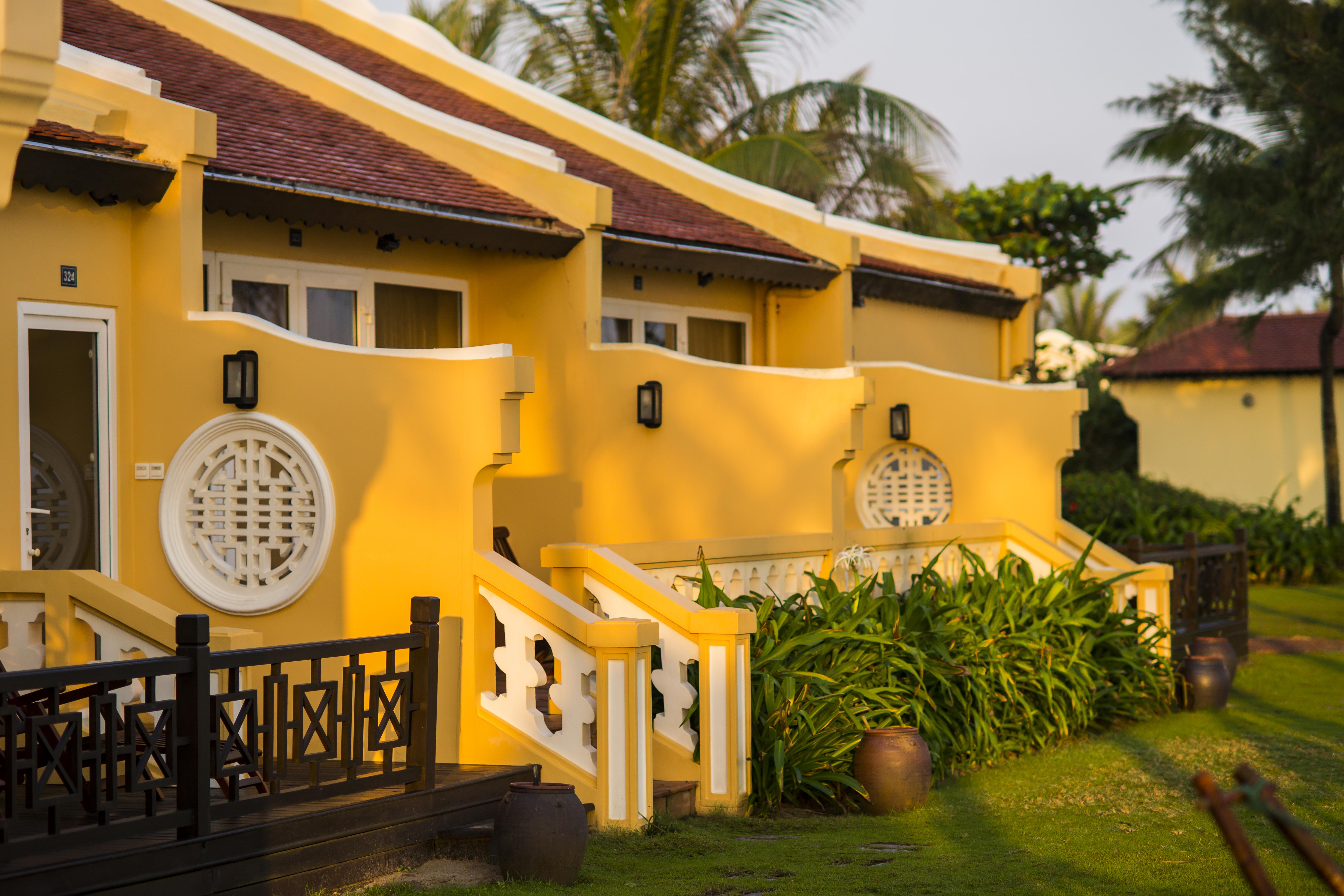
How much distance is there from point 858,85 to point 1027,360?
16.2 feet

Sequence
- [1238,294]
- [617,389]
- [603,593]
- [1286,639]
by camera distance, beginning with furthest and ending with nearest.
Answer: [1238,294], [1286,639], [617,389], [603,593]

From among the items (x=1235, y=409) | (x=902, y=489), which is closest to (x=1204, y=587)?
(x=902, y=489)

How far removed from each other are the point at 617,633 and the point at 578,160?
806 cm

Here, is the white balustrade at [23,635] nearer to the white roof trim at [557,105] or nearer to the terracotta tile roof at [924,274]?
the white roof trim at [557,105]

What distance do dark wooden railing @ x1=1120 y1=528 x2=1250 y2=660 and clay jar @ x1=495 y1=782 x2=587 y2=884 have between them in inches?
A: 370

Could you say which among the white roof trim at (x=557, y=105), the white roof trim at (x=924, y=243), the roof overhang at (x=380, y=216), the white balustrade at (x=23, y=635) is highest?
the white roof trim at (x=557, y=105)

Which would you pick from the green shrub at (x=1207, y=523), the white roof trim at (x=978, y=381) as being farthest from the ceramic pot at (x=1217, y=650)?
the green shrub at (x=1207, y=523)

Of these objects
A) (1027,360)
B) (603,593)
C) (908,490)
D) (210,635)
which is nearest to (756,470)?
(603,593)

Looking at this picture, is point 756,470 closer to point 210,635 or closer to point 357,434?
point 357,434

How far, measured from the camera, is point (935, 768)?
9641mm

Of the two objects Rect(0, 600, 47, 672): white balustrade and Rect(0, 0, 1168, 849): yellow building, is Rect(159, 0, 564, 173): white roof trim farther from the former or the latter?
Rect(0, 600, 47, 672): white balustrade

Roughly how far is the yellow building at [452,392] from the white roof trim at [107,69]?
7 cm

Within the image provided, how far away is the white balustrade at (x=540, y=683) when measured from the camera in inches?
313

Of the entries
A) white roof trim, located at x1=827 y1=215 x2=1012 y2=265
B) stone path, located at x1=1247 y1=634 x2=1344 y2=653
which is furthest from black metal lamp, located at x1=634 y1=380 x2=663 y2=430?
stone path, located at x1=1247 y1=634 x2=1344 y2=653
